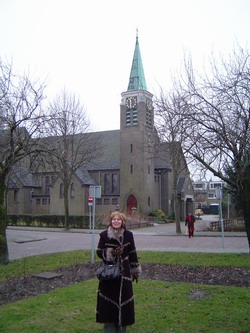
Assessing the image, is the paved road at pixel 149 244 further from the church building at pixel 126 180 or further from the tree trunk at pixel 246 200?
the church building at pixel 126 180

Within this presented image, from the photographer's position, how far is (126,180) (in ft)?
146

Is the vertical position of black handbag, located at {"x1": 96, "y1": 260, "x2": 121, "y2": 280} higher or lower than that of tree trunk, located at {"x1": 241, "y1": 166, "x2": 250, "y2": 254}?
lower

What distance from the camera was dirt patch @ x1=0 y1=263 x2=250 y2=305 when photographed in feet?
26.9

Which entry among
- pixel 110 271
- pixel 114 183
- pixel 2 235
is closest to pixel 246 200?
pixel 2 235

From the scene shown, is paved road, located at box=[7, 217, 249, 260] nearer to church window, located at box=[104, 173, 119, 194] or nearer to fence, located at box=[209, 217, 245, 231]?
fence, located at box=[209, 217, 245, 231]

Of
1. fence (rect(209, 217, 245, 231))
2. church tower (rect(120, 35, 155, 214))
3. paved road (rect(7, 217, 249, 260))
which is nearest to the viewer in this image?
paved road (rect(7, 217, 249, 260))

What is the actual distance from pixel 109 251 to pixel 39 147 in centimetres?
917

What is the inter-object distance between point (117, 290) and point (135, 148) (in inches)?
1560

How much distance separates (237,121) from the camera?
12477mm

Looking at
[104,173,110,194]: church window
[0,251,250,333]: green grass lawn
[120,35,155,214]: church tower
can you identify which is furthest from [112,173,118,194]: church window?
[0,251,250,333]: green grass lawn

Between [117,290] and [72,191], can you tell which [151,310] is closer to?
[117,290]

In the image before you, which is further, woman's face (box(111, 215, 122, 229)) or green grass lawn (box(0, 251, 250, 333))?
green grass lawn (box(0, 251, 250, 333))

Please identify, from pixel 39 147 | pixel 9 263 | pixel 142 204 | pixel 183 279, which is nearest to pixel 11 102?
pixel 39 147

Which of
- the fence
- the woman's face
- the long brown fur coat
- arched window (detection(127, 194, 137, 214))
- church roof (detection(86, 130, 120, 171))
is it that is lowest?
the fence
